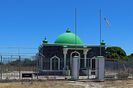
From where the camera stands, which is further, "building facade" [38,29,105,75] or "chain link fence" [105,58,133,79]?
"building facade" [38,29,105,75]

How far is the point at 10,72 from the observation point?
1780 inches

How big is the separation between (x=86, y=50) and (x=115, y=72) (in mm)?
6889

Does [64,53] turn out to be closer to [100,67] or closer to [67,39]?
[67,39]

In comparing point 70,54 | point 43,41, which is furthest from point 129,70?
point 43,41

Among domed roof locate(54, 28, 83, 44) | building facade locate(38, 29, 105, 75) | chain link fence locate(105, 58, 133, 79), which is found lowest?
chain link fence locate(105, 58, 133, 79)

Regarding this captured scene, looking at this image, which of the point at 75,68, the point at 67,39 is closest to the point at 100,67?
the point at 75,68

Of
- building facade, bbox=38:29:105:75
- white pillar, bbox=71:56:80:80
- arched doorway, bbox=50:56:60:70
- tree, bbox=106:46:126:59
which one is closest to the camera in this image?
white pillar, bbox=71:56:80:80

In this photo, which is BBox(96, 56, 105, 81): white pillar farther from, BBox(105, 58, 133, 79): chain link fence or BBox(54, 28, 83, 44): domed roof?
BBox(54, 28, 83, 44): domed roof

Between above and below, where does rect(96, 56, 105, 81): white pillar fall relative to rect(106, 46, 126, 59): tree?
below

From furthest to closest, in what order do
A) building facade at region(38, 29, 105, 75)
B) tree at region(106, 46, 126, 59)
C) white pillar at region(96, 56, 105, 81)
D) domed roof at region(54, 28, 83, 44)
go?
1. tree at region(106, 46, 126, 59)
2. domed roof at region(54, 28, 83, 44)
3. building facade at region(38, 29, 105, 75)
4. white pillar at region(96, 56, 105, 81)

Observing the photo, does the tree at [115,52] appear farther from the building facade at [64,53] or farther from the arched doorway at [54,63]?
the arched doorway at [54,63]

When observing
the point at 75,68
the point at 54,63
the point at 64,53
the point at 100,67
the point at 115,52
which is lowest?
the point at 75,68

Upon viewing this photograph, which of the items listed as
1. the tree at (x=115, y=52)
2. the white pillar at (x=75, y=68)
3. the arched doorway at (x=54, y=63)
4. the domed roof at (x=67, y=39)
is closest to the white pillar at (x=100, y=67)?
the white pillar at (x=75, y=68)

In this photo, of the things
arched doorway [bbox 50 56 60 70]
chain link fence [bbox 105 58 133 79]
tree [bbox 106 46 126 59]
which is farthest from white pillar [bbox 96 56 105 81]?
tree [bbox 106 46 126 59]
